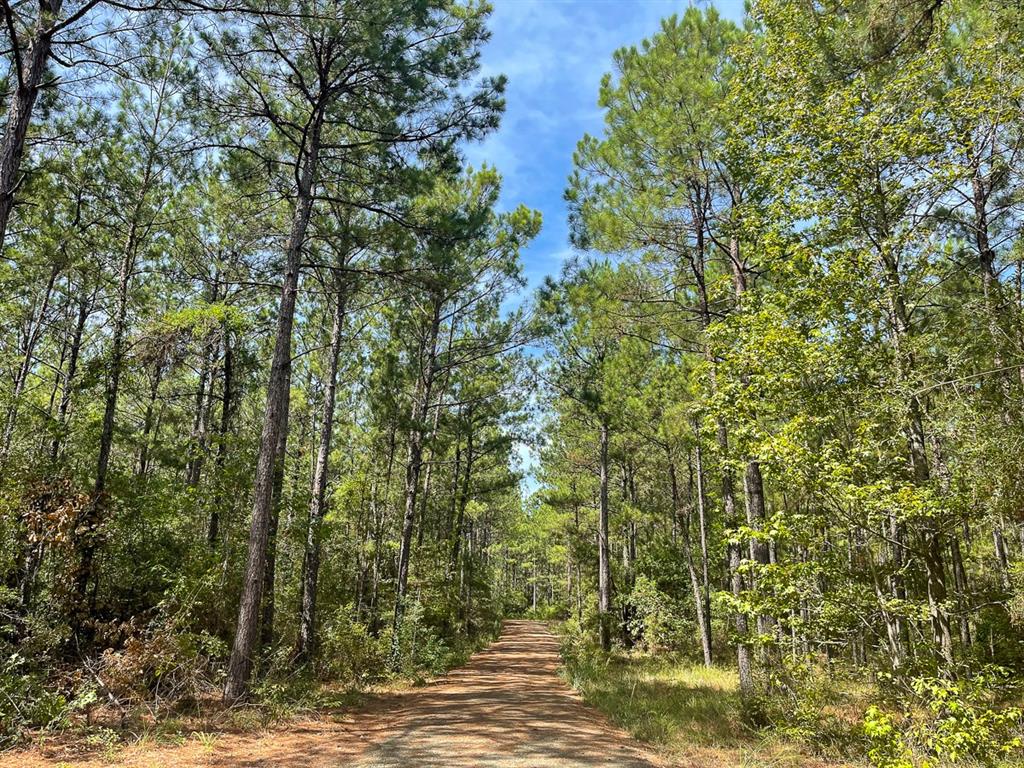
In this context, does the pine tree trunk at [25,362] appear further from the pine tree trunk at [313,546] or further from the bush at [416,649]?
the bush at [416,649]

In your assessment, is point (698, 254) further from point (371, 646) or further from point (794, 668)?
point (371, 646)

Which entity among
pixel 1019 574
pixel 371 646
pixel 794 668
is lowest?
pixel 371 646

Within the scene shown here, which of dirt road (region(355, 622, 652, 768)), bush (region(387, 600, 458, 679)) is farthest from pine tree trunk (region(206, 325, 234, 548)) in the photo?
dirt road (region(355, 622, 652, 768))

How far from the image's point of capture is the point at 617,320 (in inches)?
422

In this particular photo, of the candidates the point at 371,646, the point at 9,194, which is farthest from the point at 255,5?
the point at 371,646

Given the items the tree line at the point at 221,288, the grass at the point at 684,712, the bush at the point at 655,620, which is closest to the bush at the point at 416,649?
the tree line at the point at 221,288

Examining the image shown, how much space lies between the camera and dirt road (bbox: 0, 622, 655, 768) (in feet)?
18.1

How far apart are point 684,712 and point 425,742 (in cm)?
441

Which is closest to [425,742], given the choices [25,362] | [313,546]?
[313,546]

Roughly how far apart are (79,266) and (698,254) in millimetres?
12878

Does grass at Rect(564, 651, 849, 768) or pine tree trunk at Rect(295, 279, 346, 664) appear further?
pine tree trunk at Rect(295, 279, 346, 664)

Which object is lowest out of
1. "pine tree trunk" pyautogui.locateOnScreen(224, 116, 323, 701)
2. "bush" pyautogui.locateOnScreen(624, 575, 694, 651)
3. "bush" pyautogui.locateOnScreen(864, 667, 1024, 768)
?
"bush" pyautogui.locateOnScreen(624, 575, 694, 651)

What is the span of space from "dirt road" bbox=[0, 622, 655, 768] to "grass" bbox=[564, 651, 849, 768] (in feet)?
1.48

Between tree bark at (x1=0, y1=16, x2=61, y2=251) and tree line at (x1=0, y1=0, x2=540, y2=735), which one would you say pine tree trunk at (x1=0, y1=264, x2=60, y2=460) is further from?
tree bark at (x1=0, y1=16, x2=61, y2=251)
